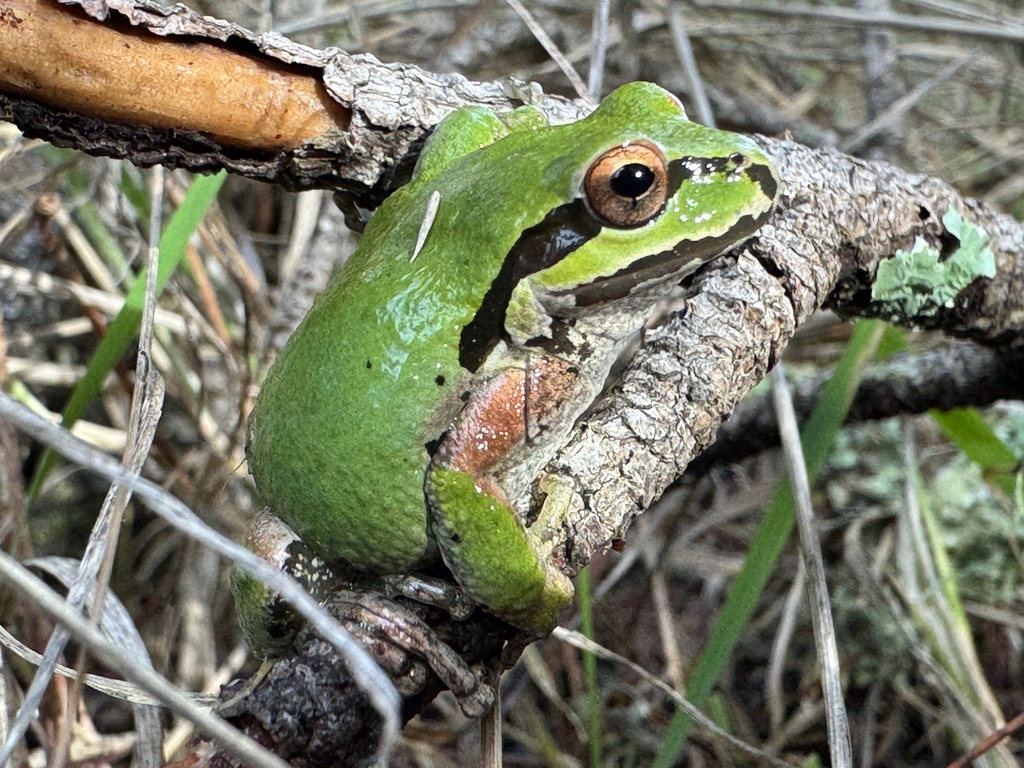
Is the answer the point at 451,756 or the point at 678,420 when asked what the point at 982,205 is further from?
the point at 451,756

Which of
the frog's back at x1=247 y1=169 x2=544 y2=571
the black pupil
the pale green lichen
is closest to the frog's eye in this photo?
the black pupil

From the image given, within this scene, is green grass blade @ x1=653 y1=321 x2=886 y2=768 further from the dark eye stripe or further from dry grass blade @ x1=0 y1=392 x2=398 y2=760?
dry grass blade @ x1=0 y1=392 x2=398 y2=760

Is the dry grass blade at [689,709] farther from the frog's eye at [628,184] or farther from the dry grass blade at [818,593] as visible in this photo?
the frog's eye at [628,184]

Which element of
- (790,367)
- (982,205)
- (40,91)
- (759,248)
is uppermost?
(790,367)

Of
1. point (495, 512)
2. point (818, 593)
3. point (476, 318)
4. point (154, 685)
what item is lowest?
point (154, 685)

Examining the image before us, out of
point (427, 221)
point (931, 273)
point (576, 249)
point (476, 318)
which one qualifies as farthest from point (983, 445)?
point (427, 221)

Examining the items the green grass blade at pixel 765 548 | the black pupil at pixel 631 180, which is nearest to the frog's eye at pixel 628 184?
the black pupil at pixel 631 180

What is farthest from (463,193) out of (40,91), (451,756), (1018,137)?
(1018,137)

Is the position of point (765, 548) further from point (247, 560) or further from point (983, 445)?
point (247, 560)
